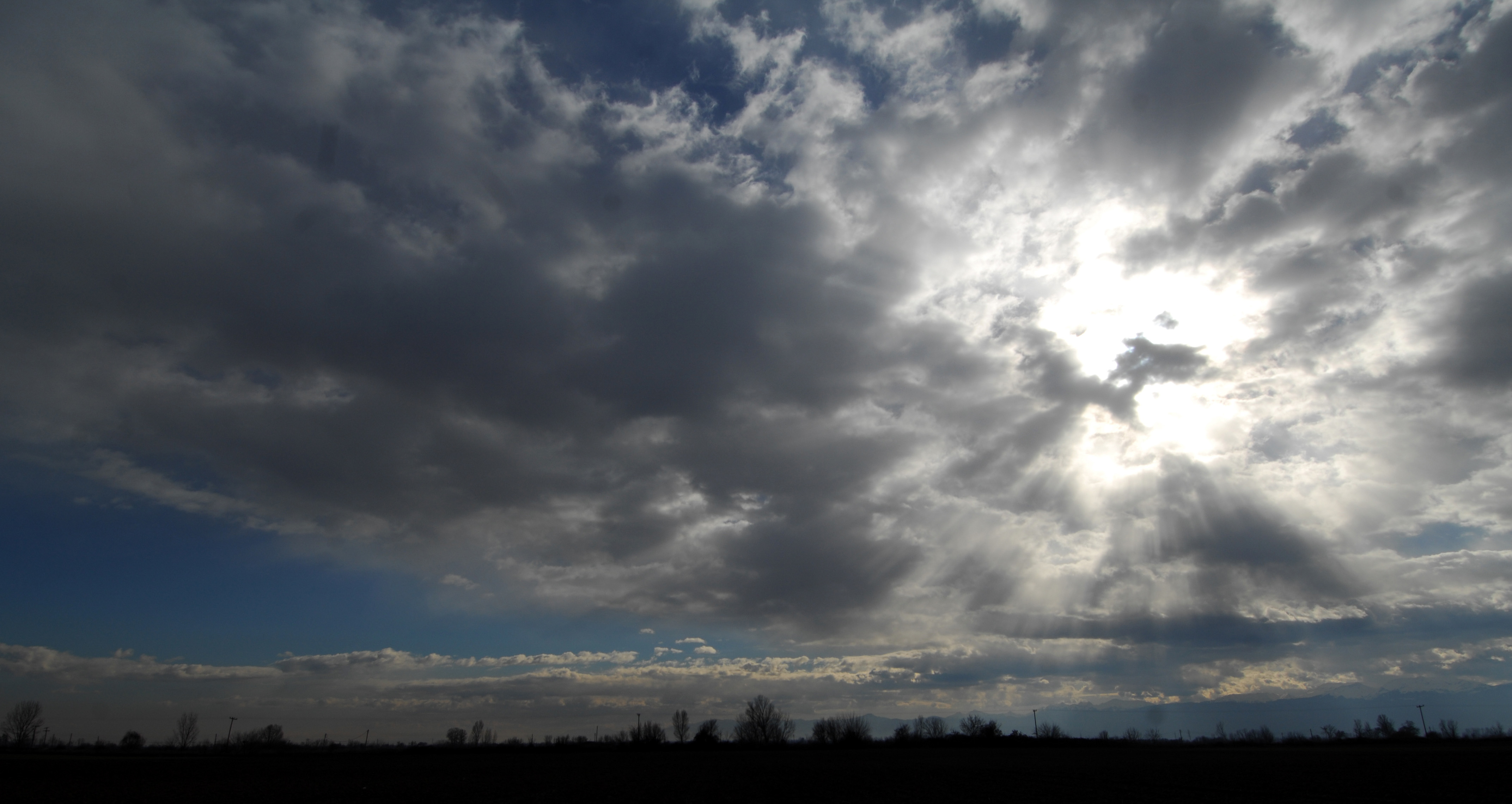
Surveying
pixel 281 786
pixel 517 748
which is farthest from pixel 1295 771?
pixel 517 748

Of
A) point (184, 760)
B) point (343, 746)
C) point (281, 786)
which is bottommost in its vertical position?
point (343, 746)

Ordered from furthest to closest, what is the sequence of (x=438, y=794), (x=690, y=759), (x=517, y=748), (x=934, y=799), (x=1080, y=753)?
(x=517, y=748) < (x=1080, y=753) < (x=690, y=759) < (x=438, y=794) < (x=934, y=799)

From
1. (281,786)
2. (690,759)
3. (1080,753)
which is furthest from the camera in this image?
(1080,753)

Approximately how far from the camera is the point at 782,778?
59969mm

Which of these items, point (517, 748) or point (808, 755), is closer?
point (808, 755)

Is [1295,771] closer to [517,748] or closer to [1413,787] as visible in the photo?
[1413,787]

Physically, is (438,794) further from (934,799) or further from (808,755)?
(808,755)

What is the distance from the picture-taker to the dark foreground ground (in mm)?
41156

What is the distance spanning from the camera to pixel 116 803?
36.6 meters

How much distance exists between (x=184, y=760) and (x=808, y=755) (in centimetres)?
9115

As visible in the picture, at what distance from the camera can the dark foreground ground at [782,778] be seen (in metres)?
41.2

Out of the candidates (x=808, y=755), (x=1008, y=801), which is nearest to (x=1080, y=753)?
(x=808, y=755)

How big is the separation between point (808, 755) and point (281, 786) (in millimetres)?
86935

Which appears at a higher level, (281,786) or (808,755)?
(281,786)
